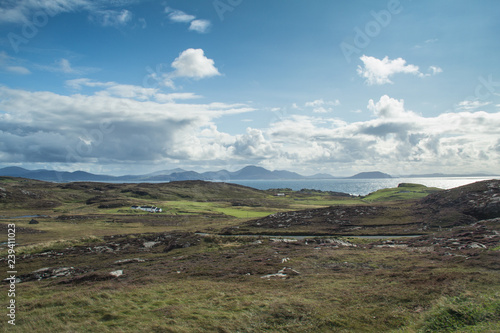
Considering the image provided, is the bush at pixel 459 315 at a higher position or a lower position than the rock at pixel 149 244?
higher

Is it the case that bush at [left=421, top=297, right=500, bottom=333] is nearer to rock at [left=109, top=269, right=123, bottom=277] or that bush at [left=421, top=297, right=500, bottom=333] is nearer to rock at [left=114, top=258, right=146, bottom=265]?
rock at [left=109, top=269, right=123, bottom=277]

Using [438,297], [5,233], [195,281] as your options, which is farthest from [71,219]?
[438,297]

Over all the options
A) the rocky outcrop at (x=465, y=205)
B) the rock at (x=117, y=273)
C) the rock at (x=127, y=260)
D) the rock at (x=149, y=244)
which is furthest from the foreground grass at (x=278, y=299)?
the rocky outcrop at (x=465, y=205)

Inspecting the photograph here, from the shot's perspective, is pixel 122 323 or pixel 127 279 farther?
pixel 127 279

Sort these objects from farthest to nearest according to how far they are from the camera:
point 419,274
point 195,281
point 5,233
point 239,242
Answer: point 5,233, point 239,242, point 195,281, point 419,274

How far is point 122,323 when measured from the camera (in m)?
16.7

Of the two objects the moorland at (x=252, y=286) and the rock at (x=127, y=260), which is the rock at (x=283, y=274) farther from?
the rock at (x=127, y=260)

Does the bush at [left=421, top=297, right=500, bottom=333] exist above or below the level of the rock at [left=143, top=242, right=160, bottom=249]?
above

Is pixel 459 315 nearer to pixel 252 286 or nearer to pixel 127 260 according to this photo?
pixel 252 286

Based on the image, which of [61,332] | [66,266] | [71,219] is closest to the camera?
[61,332]

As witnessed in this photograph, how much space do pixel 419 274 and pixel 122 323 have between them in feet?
84.6

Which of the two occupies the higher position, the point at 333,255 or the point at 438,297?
the point at 438,297

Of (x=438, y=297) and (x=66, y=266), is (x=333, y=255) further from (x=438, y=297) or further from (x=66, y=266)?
(x=66, y=266)

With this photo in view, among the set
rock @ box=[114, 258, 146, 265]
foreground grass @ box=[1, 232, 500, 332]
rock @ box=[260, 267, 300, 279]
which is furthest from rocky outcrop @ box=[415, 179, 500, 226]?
rock @ box=[114, 258, 146, 265]
